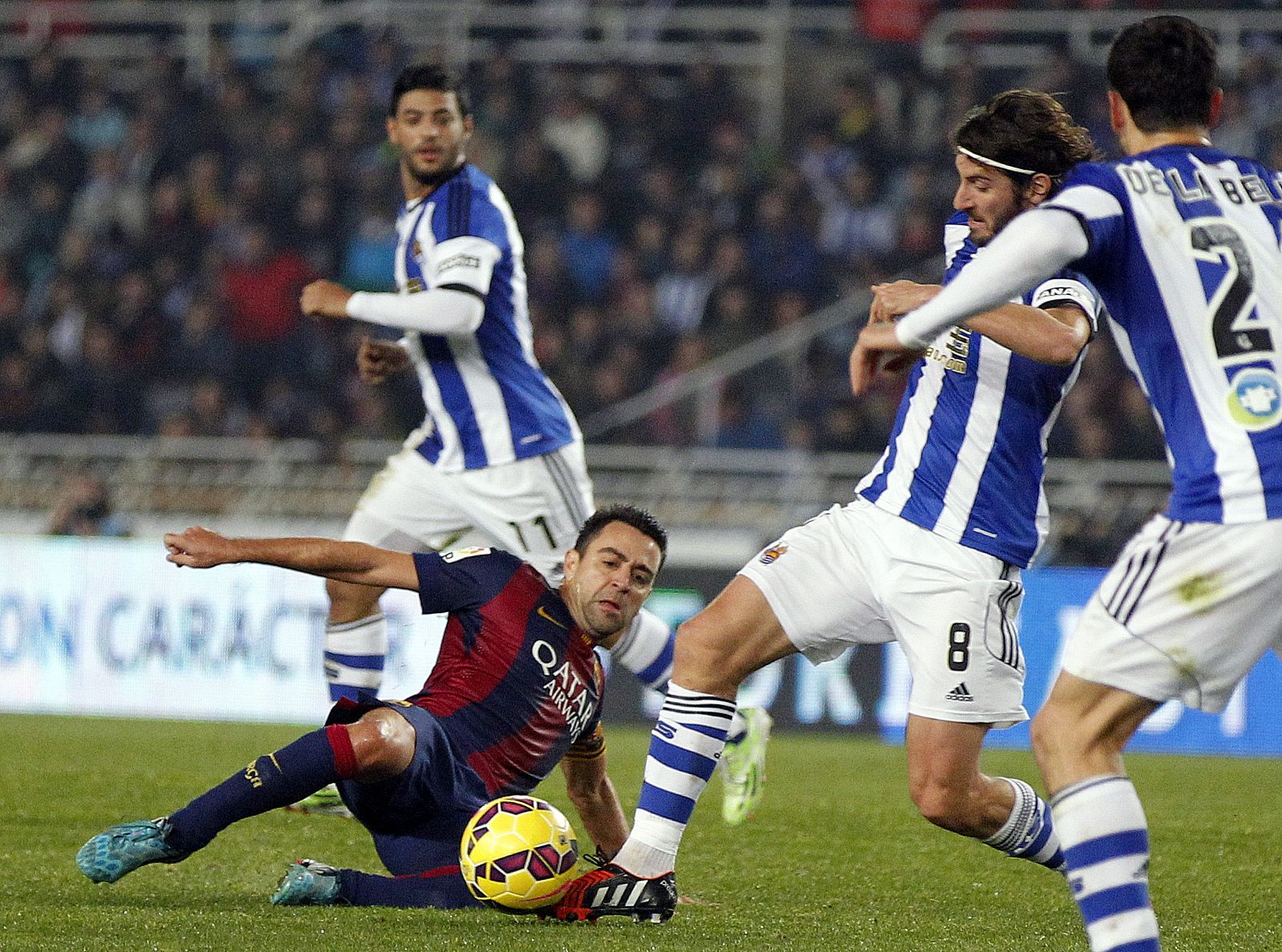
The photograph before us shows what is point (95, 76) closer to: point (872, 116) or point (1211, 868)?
point (872, 116)

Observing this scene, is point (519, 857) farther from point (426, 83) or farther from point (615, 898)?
point (426, 83)

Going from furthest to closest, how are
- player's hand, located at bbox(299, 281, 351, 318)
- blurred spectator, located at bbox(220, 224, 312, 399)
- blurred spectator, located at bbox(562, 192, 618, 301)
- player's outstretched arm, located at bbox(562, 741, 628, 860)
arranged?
blurred spectator, located at bbox(562, 192, 618, 301) → blurred spectator, located at bbox(220, 224, 312, 399) → player's hand, located at bbox(299, 281, 351, 318) → player's outstretched arm, located at bbox(562, 741, 628, 860)

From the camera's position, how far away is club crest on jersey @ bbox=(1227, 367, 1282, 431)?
3.51m

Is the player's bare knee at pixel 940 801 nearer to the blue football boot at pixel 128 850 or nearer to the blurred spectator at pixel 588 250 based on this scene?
the blue football boot at pixel 128 850

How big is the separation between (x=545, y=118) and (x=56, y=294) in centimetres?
465

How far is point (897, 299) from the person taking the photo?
4.26 metres

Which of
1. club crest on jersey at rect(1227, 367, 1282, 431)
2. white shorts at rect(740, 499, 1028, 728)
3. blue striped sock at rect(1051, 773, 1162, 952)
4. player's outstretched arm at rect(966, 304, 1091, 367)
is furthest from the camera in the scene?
white shorts at rect(740, 499, 1028, 728)

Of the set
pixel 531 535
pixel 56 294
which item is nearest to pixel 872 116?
pixel 56 294

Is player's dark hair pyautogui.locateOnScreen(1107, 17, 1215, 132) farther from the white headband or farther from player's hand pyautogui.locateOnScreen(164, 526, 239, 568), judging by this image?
player's hand pyautogui.locateOnScreen(164, 526, 239, 568)

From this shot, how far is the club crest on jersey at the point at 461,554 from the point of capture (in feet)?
16.7

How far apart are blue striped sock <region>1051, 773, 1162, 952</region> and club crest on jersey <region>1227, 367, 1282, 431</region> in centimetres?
72

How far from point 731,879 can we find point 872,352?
249 cm

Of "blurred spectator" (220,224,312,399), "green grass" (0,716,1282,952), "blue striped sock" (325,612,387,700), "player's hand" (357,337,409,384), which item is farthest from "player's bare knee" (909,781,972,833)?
"blurred spectator" (220,224,312,399)

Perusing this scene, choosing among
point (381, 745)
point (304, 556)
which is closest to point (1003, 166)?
point (304, 556)
